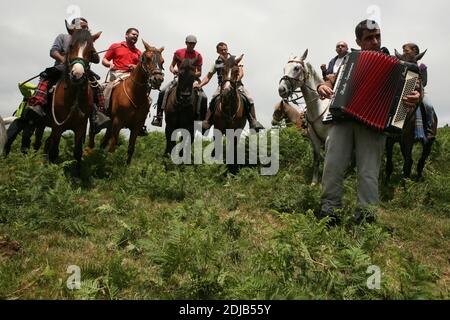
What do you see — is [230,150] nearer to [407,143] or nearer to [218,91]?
[218,91]

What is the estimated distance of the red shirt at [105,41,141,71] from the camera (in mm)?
12266

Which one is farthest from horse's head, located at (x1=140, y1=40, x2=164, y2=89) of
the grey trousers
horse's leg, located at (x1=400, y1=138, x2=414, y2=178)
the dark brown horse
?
horse's leg, located at (x1=400, y1=138, x2=414, y2=178)

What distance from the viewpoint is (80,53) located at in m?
8.43

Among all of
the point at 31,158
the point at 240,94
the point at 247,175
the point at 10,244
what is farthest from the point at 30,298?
the point at 240,94

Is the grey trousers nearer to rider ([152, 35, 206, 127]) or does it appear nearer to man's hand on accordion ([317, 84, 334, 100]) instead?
man's hand on accordion ([317, 84, 334, 100])

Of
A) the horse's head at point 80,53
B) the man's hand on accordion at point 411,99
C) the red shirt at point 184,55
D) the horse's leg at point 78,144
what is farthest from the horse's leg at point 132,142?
the man's hand on accordion at point 411,99

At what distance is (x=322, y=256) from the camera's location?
13.2 feet

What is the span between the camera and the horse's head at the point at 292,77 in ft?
32.4

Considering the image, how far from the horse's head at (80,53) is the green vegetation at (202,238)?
2085 millimetres

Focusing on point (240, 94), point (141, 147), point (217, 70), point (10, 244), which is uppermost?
point (217, 70)

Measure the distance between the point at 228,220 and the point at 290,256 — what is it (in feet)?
7.43

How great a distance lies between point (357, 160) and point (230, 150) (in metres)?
5.61

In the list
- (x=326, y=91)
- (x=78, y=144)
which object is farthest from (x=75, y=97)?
(x=326, y=91)
